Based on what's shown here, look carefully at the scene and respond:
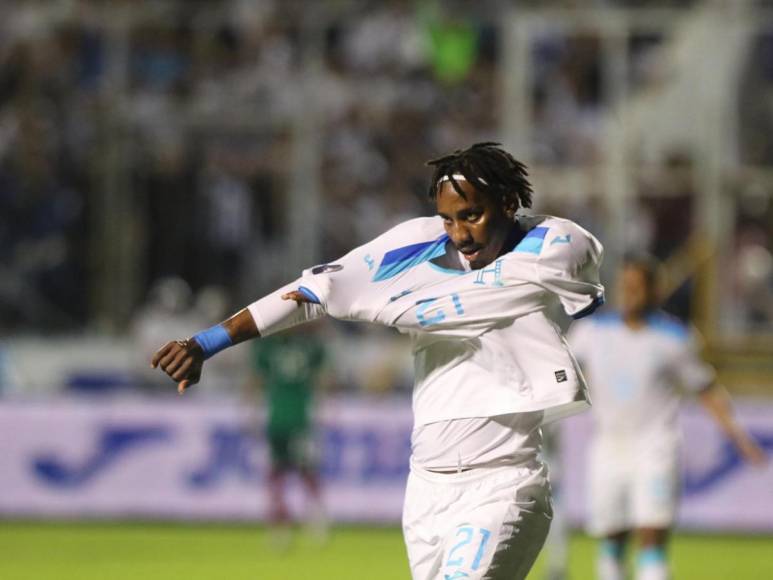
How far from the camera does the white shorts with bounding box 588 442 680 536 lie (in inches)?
385

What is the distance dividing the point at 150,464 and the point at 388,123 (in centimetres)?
516

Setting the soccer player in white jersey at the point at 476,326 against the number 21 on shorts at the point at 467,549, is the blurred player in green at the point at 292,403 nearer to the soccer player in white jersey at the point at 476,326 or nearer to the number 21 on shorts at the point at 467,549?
the soccer player in white jersey at the point at 476,326

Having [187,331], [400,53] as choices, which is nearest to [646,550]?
[187,331]

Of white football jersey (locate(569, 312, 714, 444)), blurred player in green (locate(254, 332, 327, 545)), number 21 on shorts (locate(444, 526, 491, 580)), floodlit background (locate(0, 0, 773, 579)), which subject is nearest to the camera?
number 21 on shorts (locate(444, 526, 491, 580))

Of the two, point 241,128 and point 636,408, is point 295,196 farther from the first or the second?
point 636,408

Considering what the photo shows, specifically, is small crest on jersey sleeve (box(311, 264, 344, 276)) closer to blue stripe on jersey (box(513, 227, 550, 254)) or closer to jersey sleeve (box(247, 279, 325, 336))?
jersey sleeve (box(247, 279, 325, 336))

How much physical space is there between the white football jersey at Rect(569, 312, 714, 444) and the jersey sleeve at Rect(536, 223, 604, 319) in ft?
16.0

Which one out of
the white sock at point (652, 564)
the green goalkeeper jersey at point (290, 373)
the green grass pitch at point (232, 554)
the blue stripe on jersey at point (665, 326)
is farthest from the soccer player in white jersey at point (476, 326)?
the green goalkeeper jersey at point (290, 373)

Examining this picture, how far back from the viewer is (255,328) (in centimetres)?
534

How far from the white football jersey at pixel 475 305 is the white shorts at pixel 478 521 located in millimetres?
225

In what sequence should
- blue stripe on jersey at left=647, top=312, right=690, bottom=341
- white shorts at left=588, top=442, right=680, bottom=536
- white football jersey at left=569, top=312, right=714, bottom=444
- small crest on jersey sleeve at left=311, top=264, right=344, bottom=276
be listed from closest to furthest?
1. small crest on jersey sleeve at left=311, top=264, right=344, bottom=276
2. white shorts at left=588, top=442, right=680, bottom=536
3. white football jersey at left=569, top=312, right=714, bottom=444
4. blue stripe on jersey at left=647, top=312, right=690, bottom=341

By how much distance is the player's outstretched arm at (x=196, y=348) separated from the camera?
5.12 meters

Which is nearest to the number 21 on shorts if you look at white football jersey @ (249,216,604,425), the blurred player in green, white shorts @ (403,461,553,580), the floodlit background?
white shorts @ (403,461,553,580)

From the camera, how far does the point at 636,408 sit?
10156 millimetres
